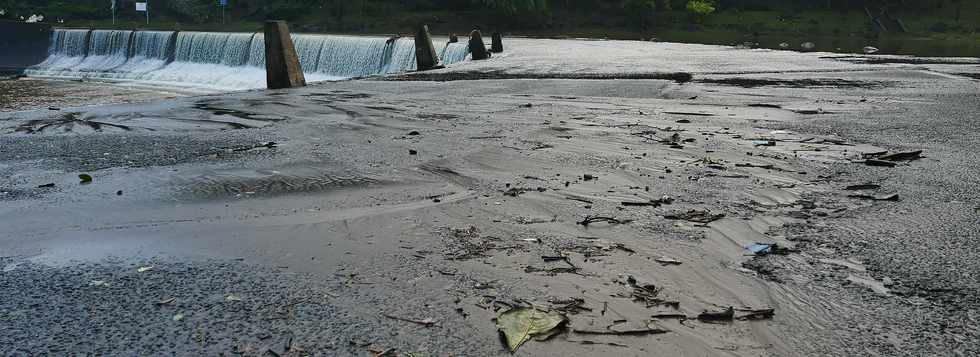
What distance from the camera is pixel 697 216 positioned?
459 centimetres

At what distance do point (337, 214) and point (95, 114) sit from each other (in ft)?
20.8

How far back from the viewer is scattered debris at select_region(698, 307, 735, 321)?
311 cm

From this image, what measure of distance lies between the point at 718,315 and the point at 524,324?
0.77m

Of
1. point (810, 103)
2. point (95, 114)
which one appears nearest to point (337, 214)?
point (95, 114)

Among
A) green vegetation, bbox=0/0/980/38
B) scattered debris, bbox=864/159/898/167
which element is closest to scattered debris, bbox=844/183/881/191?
scattered debris, bbox=864/159/898/167

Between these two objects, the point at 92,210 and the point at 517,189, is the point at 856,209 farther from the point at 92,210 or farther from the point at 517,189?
the point at 92,210

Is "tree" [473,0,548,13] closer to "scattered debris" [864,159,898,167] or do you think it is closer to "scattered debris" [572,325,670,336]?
"scattered debris" [864,159,898,167]

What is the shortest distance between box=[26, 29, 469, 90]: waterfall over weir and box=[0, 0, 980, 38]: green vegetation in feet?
52.6

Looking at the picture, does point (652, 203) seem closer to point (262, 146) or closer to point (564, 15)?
point (262, 146)

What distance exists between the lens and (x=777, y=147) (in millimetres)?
6930

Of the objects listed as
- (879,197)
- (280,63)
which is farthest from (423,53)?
(879,197)

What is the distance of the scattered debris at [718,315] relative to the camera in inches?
122

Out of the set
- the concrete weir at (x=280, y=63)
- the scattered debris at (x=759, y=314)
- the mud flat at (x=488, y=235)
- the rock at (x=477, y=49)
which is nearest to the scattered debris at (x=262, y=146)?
the mud flat at (x=488, y=235)

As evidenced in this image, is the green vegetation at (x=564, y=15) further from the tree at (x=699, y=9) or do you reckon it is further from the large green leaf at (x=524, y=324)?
the large green leaf at (x=524, y=324)
